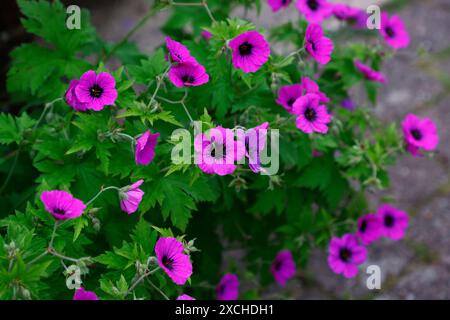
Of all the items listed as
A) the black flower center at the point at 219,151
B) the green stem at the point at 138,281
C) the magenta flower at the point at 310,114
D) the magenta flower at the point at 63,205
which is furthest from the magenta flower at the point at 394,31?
the magenta flower at the point at 63,205

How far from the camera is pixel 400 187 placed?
3.36 m

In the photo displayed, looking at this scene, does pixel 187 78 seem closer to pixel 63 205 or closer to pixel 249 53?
pixel 249 53

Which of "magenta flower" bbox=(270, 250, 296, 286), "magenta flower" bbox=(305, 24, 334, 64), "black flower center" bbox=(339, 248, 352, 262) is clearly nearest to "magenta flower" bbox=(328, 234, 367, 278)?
"black flower center" bbox=(339, 248, 352, 262)

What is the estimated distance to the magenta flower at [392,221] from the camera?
8.17ft

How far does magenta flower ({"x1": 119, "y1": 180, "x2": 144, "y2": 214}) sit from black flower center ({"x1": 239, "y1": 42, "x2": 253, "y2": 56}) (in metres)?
0.52

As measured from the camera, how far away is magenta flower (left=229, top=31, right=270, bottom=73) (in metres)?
1.83

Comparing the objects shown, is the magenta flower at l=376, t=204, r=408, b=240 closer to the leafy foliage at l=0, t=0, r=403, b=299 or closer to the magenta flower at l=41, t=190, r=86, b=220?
the leafy foliage at l=0, t=0, r=403, b=299

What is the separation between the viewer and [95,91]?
1800 mm

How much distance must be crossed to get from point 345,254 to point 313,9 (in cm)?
94

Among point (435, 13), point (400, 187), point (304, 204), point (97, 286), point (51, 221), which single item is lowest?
point (97, 286)

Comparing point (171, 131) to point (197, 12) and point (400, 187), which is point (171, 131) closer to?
point (197, 12)

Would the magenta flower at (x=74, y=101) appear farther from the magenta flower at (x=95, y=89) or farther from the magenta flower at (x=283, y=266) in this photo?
the magenta flower at (x=283, y=266)

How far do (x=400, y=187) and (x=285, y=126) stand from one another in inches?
60.4
